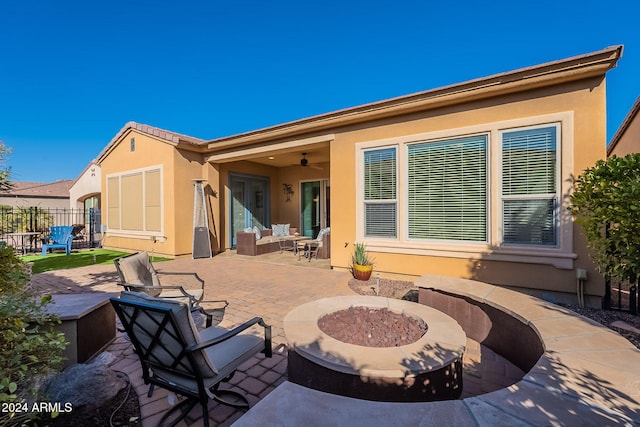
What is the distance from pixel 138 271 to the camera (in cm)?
383

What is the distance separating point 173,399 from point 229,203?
29.0ft

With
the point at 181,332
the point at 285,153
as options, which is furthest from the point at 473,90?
the point at 285,153

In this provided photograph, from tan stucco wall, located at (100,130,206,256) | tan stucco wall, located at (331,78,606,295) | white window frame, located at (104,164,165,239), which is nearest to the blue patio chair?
white window frame, located at (104,164,165,239)

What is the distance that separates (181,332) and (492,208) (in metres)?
5.20

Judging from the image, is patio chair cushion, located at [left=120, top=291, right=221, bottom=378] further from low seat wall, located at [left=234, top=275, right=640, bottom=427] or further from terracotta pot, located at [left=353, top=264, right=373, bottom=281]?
terracotta pot, located at [left=353, top=264, right=373, bottom=281]

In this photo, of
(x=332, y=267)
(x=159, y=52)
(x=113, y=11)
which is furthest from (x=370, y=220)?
(x=159, y=52)

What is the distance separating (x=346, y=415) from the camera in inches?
55.4

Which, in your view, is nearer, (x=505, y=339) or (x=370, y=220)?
(x=505, y=339)

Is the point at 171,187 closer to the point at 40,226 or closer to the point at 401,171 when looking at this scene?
the point at 401,171

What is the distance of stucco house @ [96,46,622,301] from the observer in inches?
170

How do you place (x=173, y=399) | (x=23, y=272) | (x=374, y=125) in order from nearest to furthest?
(x=23, y=272), (x=173, y=399), (x=374, y=125)

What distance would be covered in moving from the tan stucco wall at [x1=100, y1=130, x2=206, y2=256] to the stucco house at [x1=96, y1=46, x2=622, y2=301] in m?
0.17

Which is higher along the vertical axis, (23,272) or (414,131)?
(414,131)

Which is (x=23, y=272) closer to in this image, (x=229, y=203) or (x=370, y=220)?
(x=370, y=220)
